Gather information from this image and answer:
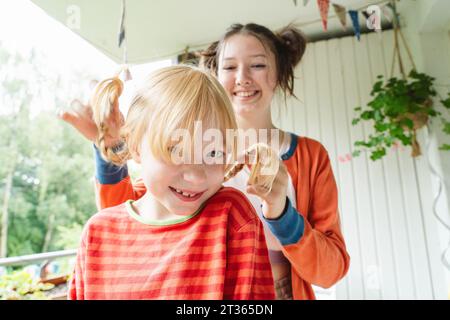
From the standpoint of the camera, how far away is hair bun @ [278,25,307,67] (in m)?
0.49

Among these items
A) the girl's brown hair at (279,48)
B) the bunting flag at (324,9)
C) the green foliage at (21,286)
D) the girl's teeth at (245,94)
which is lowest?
the green foliage at (21,286)

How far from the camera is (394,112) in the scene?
583 mm

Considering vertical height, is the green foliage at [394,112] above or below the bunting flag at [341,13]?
below

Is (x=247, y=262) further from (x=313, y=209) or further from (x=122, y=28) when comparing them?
(x=122, y=28)

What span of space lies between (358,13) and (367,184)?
30 centimetres

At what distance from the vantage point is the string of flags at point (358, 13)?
Answer: 508 millimetres

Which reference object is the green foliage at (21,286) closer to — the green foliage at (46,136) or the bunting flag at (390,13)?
the green foliage at (46,136)

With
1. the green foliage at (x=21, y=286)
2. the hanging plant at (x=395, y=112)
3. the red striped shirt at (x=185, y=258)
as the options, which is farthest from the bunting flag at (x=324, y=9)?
the green foliage at (x=21, y=286)

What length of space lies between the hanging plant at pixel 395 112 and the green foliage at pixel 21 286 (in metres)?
0.63

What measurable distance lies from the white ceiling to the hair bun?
0.02 m

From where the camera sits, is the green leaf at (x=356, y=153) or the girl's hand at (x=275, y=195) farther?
the green leaf at (x=356, y=153)

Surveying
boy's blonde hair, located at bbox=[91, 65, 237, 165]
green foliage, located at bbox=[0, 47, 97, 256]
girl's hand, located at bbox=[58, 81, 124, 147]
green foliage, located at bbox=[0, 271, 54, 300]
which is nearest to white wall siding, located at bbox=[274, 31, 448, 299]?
boy's blonde hair, located at bbox=[91, 65, 237, 165]

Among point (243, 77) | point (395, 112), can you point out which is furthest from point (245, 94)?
point (395, 112)

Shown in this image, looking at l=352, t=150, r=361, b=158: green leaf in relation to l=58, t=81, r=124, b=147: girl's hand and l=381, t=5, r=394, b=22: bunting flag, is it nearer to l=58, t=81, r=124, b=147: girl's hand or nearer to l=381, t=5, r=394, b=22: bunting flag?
l=381, t=5, r=394, b=22: bunting flag
